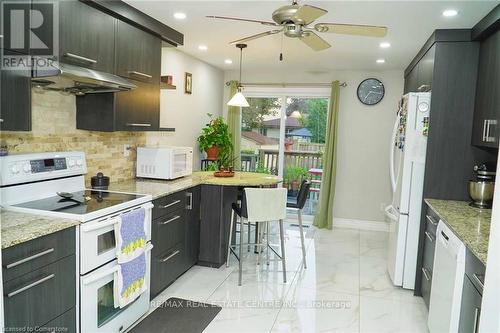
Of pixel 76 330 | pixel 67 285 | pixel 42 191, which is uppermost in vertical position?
pixel 42 191

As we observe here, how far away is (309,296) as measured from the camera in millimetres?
3242

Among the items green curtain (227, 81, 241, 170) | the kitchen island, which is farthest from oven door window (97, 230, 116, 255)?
green curtain (227, 81, 241, 170)

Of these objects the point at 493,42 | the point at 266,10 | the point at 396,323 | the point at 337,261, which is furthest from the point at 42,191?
the point at 493,42

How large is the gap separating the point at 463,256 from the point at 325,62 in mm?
3469

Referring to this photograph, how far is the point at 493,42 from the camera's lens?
284 centimetres

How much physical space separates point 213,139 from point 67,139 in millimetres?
2270

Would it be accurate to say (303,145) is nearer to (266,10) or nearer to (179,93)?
(179,93)

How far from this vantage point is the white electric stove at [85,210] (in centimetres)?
214

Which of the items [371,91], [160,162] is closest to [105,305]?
[160,162]

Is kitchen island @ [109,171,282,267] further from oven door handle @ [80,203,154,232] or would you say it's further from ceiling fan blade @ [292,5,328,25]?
ceiling fan blade @ [292,5,328,25]

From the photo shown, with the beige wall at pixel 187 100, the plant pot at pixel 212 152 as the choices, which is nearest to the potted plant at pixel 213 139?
the plant pot at pixel 212 152

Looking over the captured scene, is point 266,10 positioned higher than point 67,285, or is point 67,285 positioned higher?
point 266,10

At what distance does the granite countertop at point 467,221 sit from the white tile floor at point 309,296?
0.89m

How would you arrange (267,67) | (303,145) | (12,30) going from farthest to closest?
(303,145), (267,67), (12,30)
